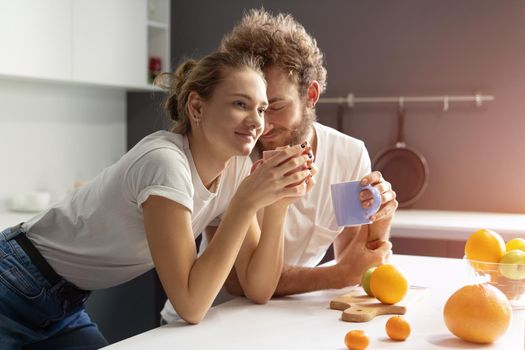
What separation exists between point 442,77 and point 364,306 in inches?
91.6

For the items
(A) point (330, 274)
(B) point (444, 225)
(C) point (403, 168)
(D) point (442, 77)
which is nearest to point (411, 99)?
(D) point (442, 77)

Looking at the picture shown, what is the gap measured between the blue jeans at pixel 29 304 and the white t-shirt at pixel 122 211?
0.04m

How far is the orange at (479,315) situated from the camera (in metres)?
1.24

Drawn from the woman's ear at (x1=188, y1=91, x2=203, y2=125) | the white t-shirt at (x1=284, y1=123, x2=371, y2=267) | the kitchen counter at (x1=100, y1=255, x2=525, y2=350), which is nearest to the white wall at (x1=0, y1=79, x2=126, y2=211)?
the white t-shirt at (x1=284, y1=123, x2=371, y2=267)

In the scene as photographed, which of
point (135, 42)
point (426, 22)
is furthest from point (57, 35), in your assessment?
point (426, 22)

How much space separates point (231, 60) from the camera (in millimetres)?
1613

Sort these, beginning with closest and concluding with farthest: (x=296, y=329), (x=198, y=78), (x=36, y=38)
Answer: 1. (x=296, y=329)
2. (x=198, y=78)
3. (x=36, y=38)

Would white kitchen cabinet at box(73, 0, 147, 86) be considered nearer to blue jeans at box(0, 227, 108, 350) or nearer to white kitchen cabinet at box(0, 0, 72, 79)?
white kitchen cabinet at box(0, 0, 72, 79)

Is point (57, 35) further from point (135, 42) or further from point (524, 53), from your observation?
point (524, 53)

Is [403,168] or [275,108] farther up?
[275,108]

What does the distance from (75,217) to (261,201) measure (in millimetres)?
469

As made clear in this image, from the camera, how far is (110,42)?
362 centimetres

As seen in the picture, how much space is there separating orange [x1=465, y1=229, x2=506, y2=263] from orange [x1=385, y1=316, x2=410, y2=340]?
0.32 m

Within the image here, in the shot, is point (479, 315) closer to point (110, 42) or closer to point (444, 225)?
point (444, 225)
